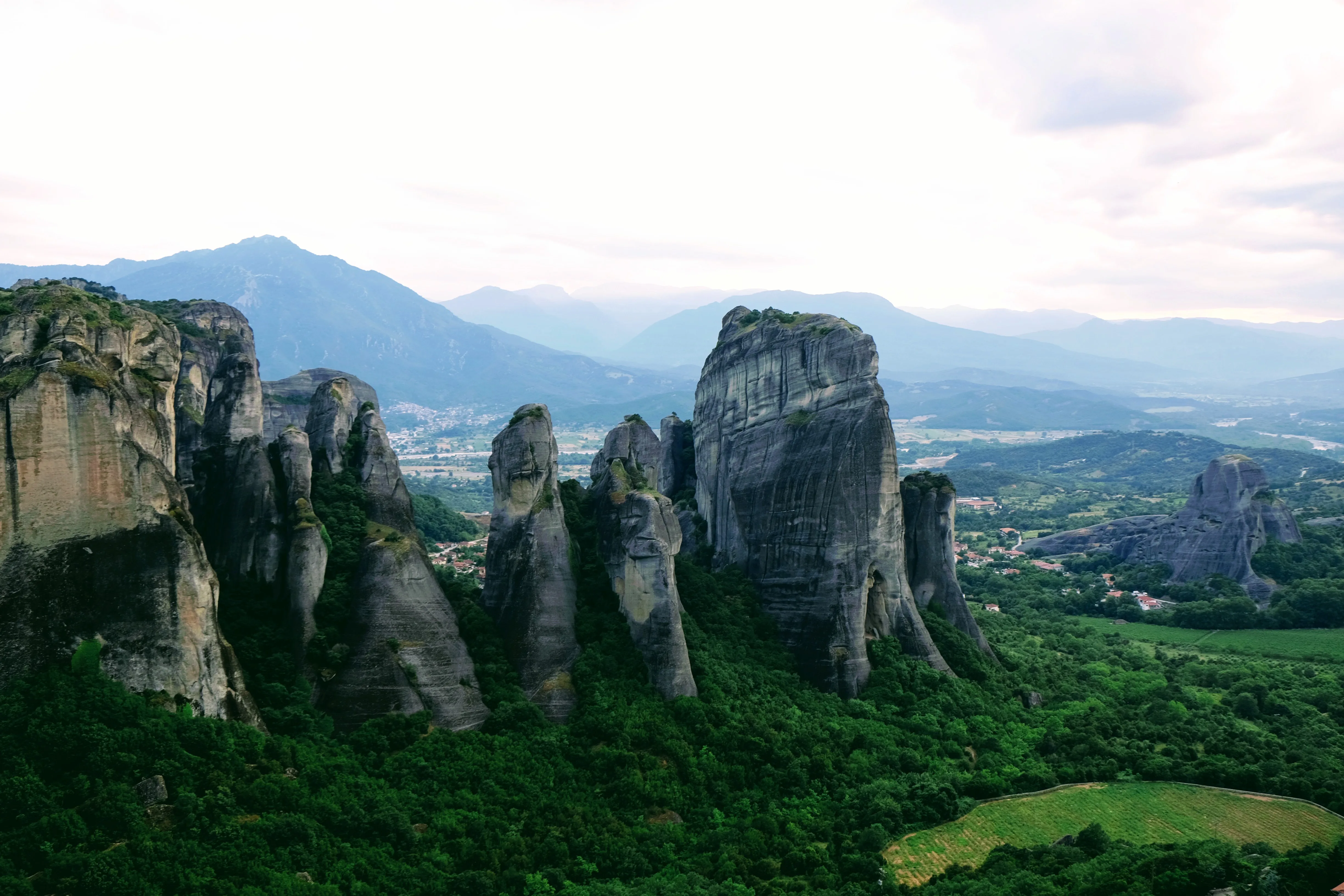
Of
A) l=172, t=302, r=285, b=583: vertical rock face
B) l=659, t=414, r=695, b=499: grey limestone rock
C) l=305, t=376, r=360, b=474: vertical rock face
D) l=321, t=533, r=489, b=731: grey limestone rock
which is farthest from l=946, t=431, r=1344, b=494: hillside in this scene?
l=172, t=302, r=285, b=583: vertical rock face

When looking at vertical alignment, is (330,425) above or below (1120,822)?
above

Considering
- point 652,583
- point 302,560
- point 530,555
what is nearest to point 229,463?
point 302,560

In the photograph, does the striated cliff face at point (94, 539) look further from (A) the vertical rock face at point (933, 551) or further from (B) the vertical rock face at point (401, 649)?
(A) the vertical rock face at point (933, 551)

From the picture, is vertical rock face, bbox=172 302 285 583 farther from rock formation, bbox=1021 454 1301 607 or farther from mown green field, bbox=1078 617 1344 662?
rock formation, bbox=1021 454 1301 607

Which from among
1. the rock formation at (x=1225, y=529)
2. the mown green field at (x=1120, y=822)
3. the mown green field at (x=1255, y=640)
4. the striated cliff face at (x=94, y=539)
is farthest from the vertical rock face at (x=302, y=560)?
the rock formation at (x=1225, y=529)

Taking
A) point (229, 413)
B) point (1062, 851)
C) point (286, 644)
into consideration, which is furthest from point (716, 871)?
point (229, 413)

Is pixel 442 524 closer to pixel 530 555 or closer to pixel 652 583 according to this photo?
pixel 530 555
